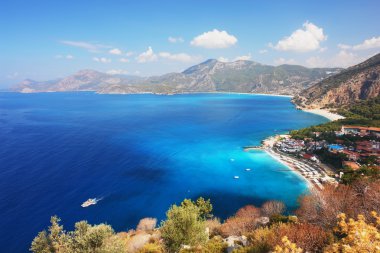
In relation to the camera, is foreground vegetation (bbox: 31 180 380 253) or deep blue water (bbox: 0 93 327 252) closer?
foreground vegetation (bbox: 31 180 380 253)

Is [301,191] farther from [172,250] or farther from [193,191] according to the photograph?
[172,250]

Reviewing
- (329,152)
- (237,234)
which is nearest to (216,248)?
(237,234)

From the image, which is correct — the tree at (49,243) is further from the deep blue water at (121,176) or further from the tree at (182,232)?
the tree at (182,232)

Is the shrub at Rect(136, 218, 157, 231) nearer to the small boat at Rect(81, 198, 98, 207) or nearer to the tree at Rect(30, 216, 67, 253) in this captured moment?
the small boat at Rect(81, 198, 98, 207)

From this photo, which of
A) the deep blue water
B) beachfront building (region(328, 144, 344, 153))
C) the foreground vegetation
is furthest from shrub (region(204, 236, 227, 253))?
beachfront building (region(328, 144, 344, 153))

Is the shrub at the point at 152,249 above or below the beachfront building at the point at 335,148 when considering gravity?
above

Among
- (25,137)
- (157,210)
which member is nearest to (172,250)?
(157,210)

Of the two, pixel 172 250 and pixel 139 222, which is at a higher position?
pixel 172 250

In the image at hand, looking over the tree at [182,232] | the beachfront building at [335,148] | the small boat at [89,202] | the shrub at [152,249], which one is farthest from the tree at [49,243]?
the beachfront building at [335,148]
